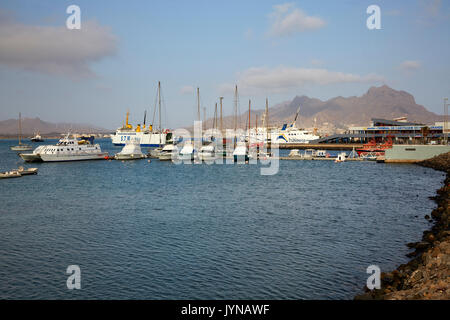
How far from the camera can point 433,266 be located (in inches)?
536

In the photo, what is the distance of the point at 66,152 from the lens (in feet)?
231

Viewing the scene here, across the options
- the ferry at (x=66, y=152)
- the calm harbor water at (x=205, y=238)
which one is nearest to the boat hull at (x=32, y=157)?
the ferry at (x=66, y=152)

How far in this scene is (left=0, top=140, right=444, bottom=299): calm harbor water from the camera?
1395cm

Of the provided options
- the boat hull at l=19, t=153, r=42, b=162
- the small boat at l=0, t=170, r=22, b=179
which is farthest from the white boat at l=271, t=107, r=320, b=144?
the small boat at l=0, t=170, r=22, b=179

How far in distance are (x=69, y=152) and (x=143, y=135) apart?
58.1 meters

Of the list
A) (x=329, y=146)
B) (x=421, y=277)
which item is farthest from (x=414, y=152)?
(x=421, y=277)

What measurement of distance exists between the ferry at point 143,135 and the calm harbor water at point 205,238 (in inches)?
3394

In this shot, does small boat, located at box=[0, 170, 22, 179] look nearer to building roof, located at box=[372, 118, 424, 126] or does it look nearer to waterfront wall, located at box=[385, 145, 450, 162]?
waterfront wall, located at box=[385, 145, 450, 162]

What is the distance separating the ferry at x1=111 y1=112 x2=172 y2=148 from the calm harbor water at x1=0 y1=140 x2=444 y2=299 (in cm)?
8621

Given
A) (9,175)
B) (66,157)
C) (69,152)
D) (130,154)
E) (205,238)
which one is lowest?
(205,238)

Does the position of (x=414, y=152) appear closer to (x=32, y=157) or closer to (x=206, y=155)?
(x=206, y=155)

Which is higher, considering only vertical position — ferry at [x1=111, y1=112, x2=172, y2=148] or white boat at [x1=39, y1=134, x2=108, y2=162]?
ferry at [x1=111, y1=112, x2=172, y2=148]
